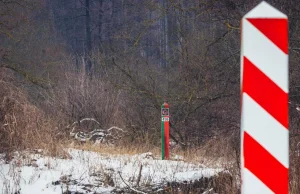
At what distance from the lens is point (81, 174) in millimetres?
5645

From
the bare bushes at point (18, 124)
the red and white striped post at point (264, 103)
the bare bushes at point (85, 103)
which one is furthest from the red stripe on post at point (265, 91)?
the bare bushes at point (85, 103)

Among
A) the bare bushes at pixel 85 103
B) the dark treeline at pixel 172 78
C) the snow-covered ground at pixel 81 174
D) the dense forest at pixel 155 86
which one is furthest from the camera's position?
the bare bushes at pixel 85 103

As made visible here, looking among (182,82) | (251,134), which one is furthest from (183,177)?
(182,82)

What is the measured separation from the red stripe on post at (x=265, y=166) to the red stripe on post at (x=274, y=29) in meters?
0.44

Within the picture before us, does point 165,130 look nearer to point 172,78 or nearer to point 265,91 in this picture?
point 172,78

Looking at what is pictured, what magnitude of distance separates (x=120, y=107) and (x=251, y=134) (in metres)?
10.7

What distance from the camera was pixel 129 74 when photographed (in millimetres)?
11531

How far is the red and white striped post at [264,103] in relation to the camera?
1905mm

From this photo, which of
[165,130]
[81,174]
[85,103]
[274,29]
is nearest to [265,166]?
[274,29]

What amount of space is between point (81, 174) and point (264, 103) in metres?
4.11

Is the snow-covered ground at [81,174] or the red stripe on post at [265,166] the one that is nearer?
the red stripe on post at [265,166]

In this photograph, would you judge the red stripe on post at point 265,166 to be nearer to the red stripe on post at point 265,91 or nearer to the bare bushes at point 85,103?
the red stripe on post at point 265,91

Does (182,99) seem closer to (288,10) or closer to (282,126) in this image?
(288,10)

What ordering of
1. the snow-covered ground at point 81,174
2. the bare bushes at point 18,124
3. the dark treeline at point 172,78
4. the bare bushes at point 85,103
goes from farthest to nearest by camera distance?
the bare bushes at point 85,103, the dark treeline at point 172,78, the bare bushes at point 18,124, the snow-covered ground at point 81,174
